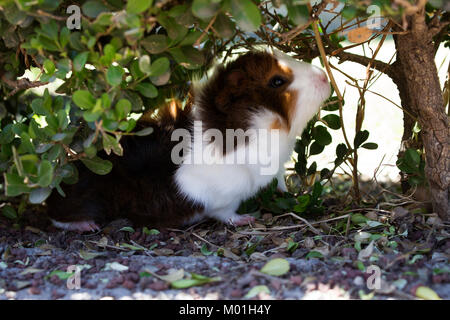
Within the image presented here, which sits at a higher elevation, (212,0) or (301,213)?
(212,0)

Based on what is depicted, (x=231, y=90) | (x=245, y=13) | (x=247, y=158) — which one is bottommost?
(x=247, y=158)

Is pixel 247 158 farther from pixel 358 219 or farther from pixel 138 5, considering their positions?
pixel 138 5

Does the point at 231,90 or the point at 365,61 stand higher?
the point at 365,61

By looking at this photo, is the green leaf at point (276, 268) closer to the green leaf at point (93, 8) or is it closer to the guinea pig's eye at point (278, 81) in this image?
the guinea pig's eye at point (278, 81)

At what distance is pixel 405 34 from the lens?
1.70 meters

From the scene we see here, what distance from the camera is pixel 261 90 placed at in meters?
1.86

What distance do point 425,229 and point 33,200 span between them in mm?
1289

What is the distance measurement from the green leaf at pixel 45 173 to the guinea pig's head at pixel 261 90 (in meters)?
0.63

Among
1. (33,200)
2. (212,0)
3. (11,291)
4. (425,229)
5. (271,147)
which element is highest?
(212,0)

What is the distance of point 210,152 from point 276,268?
1.95 feet

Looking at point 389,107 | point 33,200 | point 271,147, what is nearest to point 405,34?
point 271,147

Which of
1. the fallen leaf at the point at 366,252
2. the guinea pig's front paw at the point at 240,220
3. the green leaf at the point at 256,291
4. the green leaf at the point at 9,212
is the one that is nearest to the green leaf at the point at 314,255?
the fallen leaf at the point at 366,252

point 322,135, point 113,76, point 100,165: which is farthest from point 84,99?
point 322,135

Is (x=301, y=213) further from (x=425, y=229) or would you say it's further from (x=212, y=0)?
(x=212, y=0)
